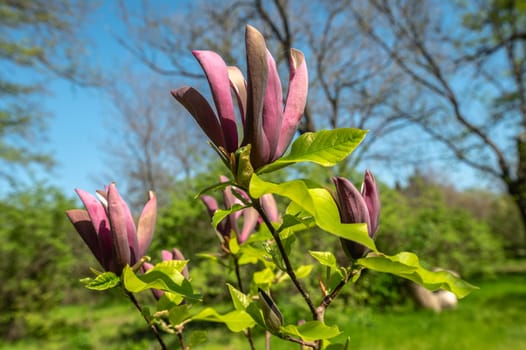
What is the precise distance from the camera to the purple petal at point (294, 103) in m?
0.50

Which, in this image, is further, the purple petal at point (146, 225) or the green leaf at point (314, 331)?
the purple petal at point (146, 225)

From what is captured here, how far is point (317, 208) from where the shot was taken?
1.41ft

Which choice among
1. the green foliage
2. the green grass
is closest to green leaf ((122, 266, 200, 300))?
the green grass

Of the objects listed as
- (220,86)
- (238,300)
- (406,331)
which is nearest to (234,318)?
(238,300)

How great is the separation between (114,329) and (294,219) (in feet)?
27.9

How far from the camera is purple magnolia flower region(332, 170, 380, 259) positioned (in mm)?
518

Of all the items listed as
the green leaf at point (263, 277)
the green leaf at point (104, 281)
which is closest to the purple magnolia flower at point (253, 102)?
the green leaf at point (104, 281)

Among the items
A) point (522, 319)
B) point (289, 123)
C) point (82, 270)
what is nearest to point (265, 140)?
point (289, 123)

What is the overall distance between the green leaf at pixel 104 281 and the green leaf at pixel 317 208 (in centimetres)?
28

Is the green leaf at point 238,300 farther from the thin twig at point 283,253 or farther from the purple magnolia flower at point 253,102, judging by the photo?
the purple magnolia flower at point 253,102

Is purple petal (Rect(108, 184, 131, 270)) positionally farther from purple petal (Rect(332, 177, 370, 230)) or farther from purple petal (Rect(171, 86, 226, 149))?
purple petal (Rect(332, 177, 370, 230))

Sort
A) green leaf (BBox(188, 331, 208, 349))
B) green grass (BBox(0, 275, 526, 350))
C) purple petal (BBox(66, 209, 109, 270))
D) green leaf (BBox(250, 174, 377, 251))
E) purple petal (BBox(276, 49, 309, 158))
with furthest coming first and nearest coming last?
green grass (BBox(0, 275, 526, 350)), green leaf (BBox(188, 331, 208, 349)), purple petal (BBox(66, 209, 109, 270)), purple petal (BBox(276, 49, 309, 158)), green leaf (BBox(250, 174, 377, 251))

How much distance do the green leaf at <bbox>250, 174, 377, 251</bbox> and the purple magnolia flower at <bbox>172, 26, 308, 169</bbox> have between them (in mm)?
67

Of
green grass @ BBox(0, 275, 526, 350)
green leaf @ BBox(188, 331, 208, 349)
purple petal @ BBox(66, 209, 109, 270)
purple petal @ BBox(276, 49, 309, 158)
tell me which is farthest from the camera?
green grass @ BBox(0, 275, 526, 350)
